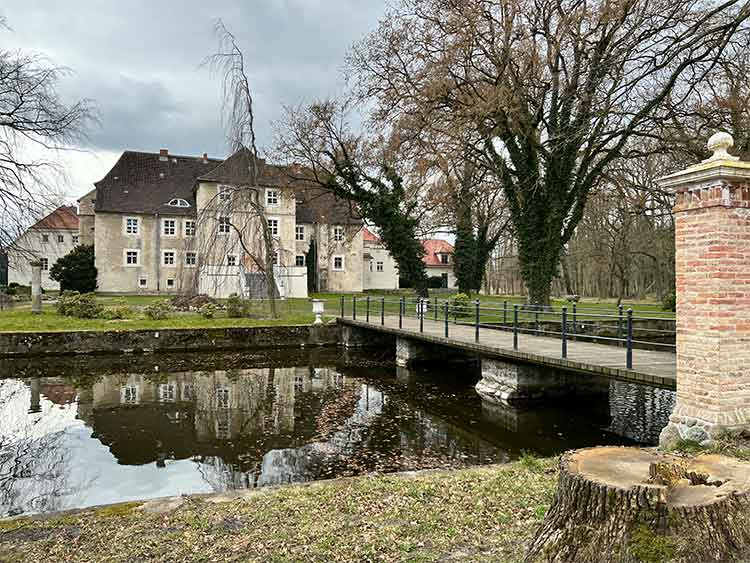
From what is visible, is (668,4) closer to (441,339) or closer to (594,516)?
(441,339)

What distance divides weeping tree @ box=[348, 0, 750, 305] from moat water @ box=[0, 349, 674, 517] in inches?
Result: 273

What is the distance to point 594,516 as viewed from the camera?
8.18ft

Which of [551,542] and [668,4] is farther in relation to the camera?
[668,4]

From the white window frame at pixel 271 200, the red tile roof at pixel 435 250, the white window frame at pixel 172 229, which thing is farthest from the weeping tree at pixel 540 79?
the red tile roof at pixel 435 250

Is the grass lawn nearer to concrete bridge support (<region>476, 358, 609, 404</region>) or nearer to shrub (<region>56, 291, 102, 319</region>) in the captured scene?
concrete bridge support (<region>476, 358, 609, 404</region>)

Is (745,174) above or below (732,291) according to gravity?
above

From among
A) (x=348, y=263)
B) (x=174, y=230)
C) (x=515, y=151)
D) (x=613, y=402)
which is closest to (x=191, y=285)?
(x=515, y=151)

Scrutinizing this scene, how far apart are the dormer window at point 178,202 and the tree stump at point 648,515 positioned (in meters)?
38.7

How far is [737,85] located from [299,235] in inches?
1248

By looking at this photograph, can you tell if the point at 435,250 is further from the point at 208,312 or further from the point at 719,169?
the point at 719,169

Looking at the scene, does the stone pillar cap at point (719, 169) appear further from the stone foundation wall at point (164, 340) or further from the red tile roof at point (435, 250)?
the red tile roof at point (435, 250)

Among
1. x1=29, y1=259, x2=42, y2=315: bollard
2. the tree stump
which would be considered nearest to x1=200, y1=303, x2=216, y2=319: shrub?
x1=29, y1=259, x2=42, y2=315: bollard

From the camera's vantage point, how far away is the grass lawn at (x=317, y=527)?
3445mm

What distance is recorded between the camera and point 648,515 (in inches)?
93.6
